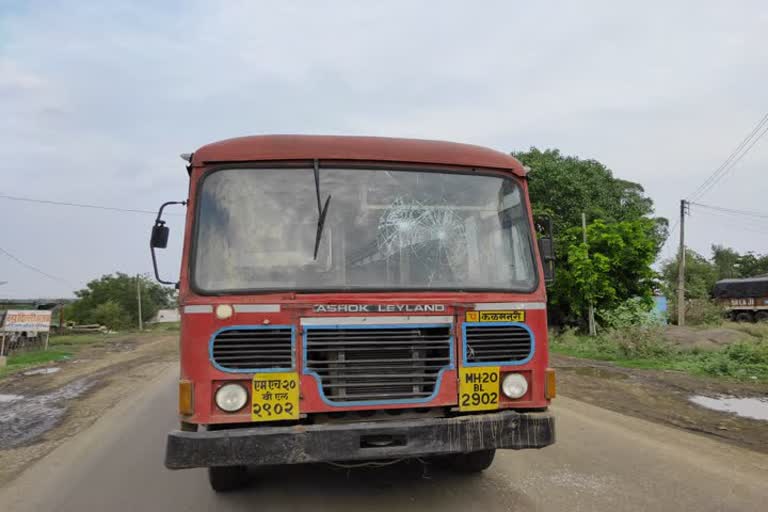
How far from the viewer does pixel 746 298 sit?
35.9 metres

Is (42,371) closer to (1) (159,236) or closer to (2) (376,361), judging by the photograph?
(1) (159,236)

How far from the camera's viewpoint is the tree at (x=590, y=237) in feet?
66.9

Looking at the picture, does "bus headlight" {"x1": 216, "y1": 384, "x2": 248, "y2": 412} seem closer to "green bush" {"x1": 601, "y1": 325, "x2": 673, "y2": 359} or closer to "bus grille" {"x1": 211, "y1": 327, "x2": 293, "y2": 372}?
"bus grille" {"x1": 211, "y1": 327, "x2": 293, "y2": 372}

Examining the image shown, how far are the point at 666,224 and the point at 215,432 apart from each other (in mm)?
45250

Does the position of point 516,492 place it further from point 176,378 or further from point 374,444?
point 176,378

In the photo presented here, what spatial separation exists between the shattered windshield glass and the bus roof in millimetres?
101

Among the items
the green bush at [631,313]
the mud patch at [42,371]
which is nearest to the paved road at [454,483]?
the mud patch at [42,371]

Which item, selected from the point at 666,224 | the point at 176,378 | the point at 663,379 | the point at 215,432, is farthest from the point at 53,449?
the point at 666,224

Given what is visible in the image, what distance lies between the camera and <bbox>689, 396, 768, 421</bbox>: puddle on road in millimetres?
7475

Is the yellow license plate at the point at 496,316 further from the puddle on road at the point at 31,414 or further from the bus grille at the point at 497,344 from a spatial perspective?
the puddle on road at the point at 31,414

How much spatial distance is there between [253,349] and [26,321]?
66.1 feet

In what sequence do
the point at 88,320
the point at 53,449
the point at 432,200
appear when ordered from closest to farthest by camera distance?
the point at 432,200
the point at 53,449
the point at 88,320

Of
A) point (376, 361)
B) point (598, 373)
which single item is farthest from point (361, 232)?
point (598, 373)

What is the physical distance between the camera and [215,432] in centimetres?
350
